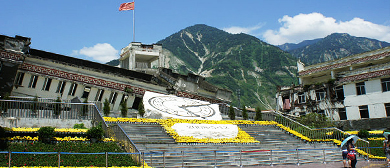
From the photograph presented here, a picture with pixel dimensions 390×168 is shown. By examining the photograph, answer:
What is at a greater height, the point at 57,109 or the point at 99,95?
the point at 99,95

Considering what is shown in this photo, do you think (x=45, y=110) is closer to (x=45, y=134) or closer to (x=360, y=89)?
(x=45, y=134)

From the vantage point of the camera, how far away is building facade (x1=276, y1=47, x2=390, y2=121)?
3369 centimetres

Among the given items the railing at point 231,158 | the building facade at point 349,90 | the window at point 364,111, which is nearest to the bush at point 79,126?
the railing at point 231,158

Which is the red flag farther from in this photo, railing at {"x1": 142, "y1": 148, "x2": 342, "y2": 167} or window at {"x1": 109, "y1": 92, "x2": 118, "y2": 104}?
railing at {"x1": 142, "y1": 148, "x2": 342, "y2": 167}

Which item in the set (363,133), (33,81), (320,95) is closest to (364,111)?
(320,95)

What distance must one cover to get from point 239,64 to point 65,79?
9707 centimetres

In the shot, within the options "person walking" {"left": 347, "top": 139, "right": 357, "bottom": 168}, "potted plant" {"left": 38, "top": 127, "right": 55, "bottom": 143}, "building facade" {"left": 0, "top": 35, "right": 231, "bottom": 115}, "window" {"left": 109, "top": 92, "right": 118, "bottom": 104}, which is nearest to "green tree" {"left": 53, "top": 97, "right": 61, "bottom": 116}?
"building facade" {"left": 0, "top": 35, "right": 231, "bottom": 115}

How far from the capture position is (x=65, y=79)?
2695 centimetres

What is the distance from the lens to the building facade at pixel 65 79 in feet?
77.0

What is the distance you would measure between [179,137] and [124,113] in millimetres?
5432

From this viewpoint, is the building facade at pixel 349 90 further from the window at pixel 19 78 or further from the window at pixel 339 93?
the window at pixel 19 78

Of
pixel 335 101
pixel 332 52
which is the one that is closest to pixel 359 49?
pixel 332 52

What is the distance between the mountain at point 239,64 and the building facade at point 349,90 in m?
46.2

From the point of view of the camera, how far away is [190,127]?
73.2ft
